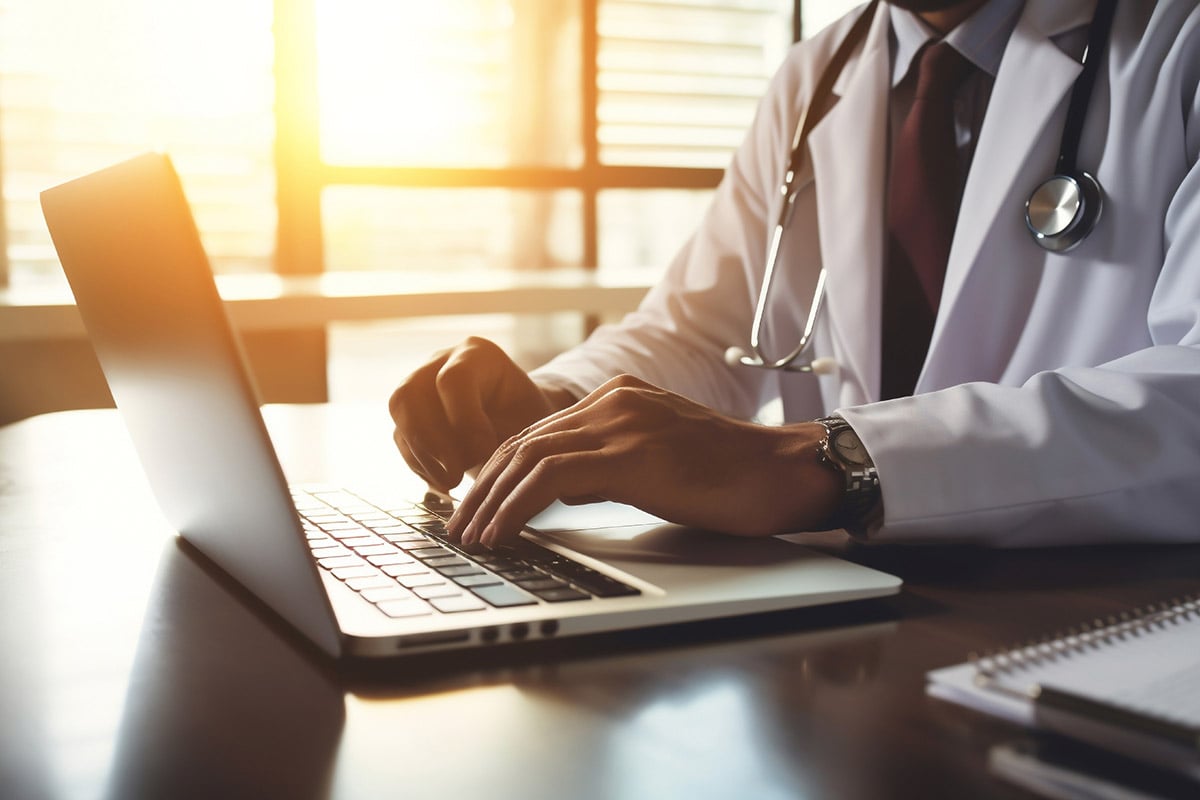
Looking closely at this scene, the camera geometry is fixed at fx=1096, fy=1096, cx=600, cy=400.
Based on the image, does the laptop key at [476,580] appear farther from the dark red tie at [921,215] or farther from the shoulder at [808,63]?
the shoulder at [808,63]

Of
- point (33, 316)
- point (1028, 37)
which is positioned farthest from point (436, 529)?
point (33, 316)

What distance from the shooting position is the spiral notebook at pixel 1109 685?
1.15 feet

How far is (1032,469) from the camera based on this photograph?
76 cm

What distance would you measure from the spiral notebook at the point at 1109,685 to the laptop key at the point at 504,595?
0.20m

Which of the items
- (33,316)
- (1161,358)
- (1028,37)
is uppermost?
(1028,37)

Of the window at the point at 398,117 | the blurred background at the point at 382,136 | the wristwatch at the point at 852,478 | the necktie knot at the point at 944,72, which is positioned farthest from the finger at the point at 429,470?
the window at the point at 398,117

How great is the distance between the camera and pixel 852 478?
0.74 m

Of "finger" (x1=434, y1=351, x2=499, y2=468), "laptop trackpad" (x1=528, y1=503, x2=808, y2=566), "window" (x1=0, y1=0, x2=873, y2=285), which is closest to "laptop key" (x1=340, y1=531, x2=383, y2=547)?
"laptop trackpad" (x1=528, y1=503, x2=808, y2=566)

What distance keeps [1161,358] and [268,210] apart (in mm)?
2755

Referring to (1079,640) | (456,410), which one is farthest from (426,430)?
(1079,640)

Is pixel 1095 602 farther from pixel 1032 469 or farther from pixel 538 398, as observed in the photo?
pixel 538 398

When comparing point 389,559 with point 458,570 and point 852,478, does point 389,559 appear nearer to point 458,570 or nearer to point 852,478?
point 458,570

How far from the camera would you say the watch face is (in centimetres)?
75

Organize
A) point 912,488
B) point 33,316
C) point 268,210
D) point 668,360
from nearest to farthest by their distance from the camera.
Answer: point 912,488
point 668,360
point 33,316
point 268,210
